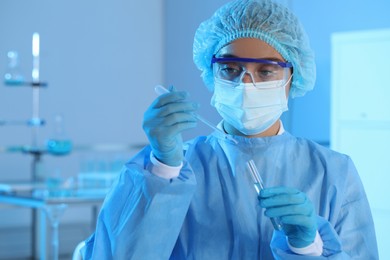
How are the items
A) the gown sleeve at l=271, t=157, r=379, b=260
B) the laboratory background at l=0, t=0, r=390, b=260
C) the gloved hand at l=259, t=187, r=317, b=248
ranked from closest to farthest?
the gloved hand at l=259, t=187, r=317, b=248 < the gown sleeve at l=271, t=157, r=379, b=260 < the laboratory background at l=0, t=0, r=390, b=260

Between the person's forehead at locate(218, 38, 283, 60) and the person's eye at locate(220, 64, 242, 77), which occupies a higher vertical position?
the person's forehead at locate(218, 38, 283, 60)

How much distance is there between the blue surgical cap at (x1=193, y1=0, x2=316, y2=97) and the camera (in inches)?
58.3

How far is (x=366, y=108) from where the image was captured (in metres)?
2.77

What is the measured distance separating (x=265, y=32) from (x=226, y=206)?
0.39 metres

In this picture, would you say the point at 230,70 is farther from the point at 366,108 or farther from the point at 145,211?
the point at 366,108

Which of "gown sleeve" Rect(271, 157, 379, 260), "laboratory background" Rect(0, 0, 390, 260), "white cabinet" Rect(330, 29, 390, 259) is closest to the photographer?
"gown sleeve" Rect(271, 157, 379, 260)

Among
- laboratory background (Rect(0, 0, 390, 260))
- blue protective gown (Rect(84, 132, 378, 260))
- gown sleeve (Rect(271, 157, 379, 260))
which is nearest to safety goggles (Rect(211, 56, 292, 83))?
blue protective gown (Rect(84, 132, 378, 260))

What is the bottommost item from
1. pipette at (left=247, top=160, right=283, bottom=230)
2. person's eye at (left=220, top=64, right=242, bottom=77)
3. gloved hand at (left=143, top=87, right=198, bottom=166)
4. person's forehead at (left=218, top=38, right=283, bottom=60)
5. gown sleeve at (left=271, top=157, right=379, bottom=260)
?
gown sleeve at (left=271, top=157, right=379, bottom=260)

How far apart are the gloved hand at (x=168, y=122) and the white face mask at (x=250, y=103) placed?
177mm

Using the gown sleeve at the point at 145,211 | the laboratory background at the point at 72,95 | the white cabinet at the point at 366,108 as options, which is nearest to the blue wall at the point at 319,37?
the white cabinet at the point at 366,108

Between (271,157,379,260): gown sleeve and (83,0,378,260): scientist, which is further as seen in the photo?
(271,157,379,260): gown sleeve

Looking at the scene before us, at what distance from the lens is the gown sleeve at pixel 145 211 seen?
135 centimetres

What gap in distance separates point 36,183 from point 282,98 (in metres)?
2.60

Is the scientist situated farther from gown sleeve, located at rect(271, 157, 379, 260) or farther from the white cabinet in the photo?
the white cabinet
